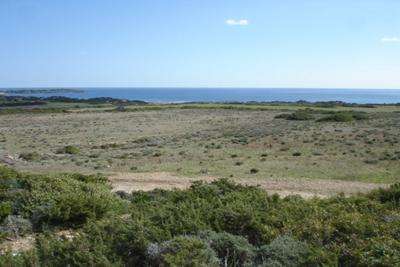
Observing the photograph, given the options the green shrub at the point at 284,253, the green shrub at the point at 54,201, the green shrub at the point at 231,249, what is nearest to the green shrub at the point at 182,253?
the green shrub at the point at 231,249

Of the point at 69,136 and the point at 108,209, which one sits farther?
the point at 69,136

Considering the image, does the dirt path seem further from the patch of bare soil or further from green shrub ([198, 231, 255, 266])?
green shrub ([198, 231, 255, 266])

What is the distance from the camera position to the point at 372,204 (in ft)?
31.5

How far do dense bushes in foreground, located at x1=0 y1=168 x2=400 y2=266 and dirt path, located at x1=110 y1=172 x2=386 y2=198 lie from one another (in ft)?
21.0

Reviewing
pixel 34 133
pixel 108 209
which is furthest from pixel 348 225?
pixel 34 133

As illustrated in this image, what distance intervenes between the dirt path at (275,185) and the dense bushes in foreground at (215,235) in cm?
641

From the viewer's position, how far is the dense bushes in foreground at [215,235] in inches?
238

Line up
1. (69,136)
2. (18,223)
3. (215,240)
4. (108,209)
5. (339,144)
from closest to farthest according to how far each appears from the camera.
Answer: (215,240), (18,223), (108,209), (339,144), (69,136)

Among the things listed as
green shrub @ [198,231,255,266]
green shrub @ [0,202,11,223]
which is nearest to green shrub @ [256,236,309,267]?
green shrub @ [198,231,255,266]

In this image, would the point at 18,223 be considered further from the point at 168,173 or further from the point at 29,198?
the point at 168,173

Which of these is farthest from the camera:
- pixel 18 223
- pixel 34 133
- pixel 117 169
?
pixel 34 133

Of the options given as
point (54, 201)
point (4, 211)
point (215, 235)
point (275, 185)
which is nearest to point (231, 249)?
point (215, 235)

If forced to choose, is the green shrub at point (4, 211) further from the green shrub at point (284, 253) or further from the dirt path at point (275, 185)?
the dirt path at point (275, 185)

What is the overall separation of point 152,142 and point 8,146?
489 inches
